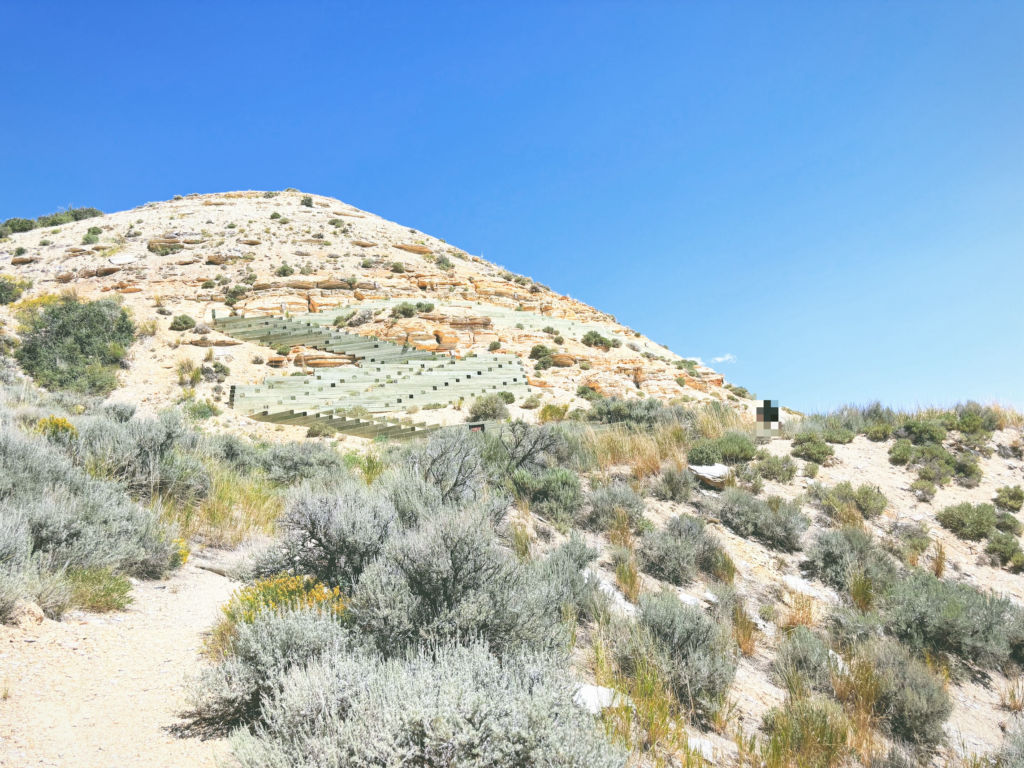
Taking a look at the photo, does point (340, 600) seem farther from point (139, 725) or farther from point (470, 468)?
point (470, 468)

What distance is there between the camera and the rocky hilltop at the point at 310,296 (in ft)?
79.5

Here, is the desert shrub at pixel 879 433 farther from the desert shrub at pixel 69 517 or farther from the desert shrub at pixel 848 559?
the desert shrub at pixel 69 517

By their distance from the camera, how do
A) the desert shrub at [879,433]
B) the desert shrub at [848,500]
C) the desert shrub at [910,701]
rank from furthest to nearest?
the desert shrub at [879,433]
the desert shrub at [848,500]
the desert shrub at [910,701]

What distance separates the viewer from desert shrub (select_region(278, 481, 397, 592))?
13.6 ft

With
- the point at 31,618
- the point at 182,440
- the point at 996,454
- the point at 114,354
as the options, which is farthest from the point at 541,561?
the point at 114,354

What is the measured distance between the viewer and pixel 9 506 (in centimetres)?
386

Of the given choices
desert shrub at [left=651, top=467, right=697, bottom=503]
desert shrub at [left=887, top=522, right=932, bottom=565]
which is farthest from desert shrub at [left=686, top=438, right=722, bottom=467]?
desert shrub at [left=887, top=522, right=932, bottom=565]

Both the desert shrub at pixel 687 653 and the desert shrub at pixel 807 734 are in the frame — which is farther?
the desert shrub at pixel 687 653

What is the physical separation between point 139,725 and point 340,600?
1.25 meters

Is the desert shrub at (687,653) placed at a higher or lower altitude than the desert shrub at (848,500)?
lower

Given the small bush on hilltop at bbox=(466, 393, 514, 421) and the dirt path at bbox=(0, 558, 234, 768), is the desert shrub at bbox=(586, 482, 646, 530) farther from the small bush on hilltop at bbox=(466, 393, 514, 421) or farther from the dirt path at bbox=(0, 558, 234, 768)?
the small bush on hilltop at bbox=(466, 393, 514, 421)

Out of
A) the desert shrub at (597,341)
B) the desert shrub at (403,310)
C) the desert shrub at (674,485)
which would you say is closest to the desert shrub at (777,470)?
the desert shrub at (674,485)

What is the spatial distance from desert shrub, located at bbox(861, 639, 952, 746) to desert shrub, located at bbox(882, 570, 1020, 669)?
93 cm

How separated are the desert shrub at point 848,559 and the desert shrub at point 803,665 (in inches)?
78.9
